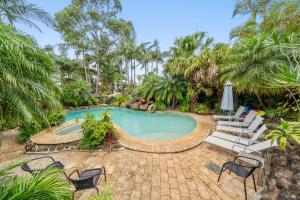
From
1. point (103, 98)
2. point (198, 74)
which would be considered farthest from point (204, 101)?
point (103, 98)

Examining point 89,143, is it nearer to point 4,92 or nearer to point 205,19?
point 4,92

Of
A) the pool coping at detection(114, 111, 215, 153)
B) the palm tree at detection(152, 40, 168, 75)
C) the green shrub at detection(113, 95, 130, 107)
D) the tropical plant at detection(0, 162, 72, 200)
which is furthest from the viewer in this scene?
the palm tree at detection(152, 40, 168, 75)

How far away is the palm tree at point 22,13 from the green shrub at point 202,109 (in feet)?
32.1

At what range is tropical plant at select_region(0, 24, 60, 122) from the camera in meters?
2.25

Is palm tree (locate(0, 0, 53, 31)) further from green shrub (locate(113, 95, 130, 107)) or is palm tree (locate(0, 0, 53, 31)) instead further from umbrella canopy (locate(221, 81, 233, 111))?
green shrub (locate(113, 95, 130, 107))

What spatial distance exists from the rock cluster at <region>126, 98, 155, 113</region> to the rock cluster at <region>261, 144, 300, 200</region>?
356 inches

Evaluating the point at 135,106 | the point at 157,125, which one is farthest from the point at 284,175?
the point at 135,106

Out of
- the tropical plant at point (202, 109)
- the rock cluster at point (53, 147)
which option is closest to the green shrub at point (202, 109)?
the tropical plant at point (202, 109)

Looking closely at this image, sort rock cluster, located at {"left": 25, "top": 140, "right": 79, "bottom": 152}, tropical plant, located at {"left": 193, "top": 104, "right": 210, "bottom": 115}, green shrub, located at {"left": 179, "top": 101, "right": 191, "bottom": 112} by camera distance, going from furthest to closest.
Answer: green shrub, located at {"left": 179, "top": 101, "right": 191, "bottom": 112}
tropical plant, located at {"left": 193, "top": 104, "right": 210, "bottom": 115}
rock cluster, located at {"left": 25, "top": 140, "right": 79, "bottom": 152}

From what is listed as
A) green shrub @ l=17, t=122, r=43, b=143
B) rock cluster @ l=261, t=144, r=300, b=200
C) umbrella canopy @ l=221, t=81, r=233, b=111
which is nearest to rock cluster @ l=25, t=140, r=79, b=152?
green shrub @ l=17, t=122, r=43, b=143

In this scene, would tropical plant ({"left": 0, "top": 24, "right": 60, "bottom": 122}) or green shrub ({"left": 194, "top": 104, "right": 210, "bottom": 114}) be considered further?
green shrub ({"left": 194, "top": 104, "right": 210, "bottom": 114})

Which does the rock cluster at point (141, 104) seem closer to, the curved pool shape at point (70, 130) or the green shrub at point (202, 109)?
the green shrub at point (202, 109)

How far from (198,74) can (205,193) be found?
28.1 ft

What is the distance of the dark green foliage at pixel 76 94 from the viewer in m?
14.2
